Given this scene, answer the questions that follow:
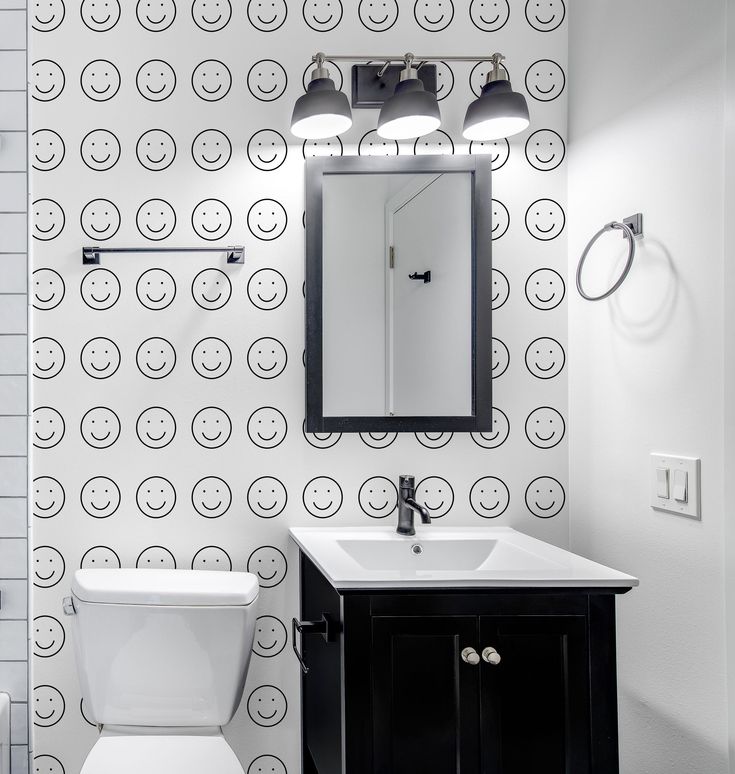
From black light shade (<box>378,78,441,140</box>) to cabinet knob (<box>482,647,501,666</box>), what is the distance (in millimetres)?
1175

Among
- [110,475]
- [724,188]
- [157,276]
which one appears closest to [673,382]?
[724,188]

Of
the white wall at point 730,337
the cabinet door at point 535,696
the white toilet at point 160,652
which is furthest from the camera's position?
the white toilet at point 160,652

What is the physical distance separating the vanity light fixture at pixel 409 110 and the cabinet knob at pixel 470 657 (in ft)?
3.85

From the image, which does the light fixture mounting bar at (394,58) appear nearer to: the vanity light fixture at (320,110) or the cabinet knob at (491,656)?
the vanity light fixture at (320,110)

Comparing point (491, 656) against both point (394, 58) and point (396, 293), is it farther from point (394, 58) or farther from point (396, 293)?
point (394, 58)

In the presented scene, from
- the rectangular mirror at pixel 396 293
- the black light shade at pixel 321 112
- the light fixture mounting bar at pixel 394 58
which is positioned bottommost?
the rectangular mirror at pixel 396 293

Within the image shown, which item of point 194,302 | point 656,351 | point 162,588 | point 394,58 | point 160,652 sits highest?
point 394,58

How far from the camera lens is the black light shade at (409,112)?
1527mm

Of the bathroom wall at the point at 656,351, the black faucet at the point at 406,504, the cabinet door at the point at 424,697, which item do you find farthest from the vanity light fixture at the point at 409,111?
the cabinet door at the point at 424,697

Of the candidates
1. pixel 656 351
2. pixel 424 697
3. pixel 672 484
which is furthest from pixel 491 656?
pixel 656 351

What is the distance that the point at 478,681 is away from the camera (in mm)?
1203

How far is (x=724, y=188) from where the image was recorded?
1129 mm

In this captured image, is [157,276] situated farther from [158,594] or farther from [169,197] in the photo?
[158,594]

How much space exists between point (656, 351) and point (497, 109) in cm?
68
